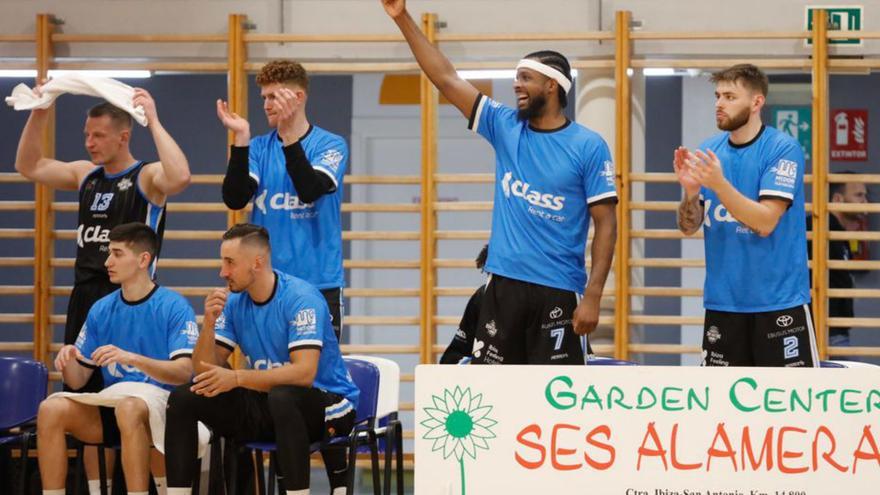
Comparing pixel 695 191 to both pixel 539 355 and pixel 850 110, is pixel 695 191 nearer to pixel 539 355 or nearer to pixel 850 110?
pixel 539 355

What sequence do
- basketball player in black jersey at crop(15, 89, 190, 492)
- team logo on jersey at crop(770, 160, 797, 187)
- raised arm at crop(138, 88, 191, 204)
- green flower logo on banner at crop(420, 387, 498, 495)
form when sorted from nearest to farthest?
green flower logo on banner at crop(420, 387, 498, 495) → team logo on jersey at crop(770, 160, 797, 187) → raised arm at crop(138, 88, 191, 204) → basketball player in black jersey at crop(15, 89, 190, 492)

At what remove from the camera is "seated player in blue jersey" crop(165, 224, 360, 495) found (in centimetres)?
413

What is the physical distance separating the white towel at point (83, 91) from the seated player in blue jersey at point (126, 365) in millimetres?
564

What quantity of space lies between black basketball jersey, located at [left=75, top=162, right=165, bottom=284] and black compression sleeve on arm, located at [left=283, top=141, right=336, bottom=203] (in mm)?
929

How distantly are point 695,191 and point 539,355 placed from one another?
2.50 ft

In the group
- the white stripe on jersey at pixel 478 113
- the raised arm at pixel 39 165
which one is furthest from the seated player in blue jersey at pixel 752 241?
the raised arm at pixel 39 165

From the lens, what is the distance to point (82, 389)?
4828 millimetres

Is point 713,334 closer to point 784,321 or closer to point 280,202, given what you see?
point 784,321

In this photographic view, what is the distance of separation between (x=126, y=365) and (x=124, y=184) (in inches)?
35.0

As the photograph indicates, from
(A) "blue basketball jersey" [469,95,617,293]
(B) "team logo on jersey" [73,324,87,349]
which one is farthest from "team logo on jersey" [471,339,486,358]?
(B) "team logo on jersey" [73,324,87,349]

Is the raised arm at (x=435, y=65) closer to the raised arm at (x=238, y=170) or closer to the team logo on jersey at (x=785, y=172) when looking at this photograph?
the raised arm at (x=238, y=170)

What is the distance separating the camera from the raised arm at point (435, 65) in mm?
4055

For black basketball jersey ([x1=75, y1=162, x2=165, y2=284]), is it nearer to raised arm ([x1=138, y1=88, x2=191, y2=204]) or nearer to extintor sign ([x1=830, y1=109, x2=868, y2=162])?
raised arm ([x1=138, y1=88, x2=191, y2=204])

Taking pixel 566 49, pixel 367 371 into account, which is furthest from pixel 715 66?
pixel 367 371
